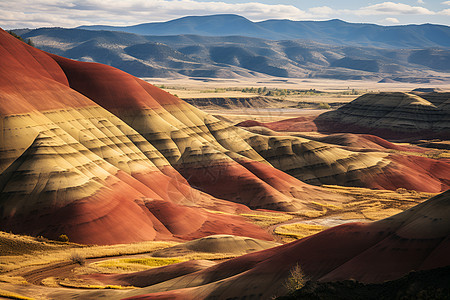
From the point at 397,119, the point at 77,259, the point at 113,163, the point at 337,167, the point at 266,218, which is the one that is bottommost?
the point at 397,119

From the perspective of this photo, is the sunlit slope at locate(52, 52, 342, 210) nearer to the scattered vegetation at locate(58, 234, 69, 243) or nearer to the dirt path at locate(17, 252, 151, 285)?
the scattered vegetation at locate(58, 234, 69, 243)

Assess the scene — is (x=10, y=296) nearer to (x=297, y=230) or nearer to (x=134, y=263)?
(x=134, y=263)

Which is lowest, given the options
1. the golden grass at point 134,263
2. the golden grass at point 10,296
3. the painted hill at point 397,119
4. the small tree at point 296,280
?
the painted hill at point 397,119

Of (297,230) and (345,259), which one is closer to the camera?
(345,259)

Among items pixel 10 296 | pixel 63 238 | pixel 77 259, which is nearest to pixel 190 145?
pixel 63 238

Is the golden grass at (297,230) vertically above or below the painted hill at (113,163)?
below

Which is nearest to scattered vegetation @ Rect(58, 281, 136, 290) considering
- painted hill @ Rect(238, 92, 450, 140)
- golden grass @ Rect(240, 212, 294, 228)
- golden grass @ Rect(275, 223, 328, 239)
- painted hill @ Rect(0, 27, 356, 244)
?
painted hill @ Rect(0, 27, 356, 244)

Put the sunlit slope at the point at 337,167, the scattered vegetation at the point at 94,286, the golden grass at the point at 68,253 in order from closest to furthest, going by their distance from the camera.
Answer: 1. the scattered vegetation at the point at 94,286
2. the golden grass at the point at 68,253
3. the sunlit slope at the point at 337,167

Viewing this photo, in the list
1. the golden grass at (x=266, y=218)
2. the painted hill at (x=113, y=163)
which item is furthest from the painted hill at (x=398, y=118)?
the golden grass at (x=266, y=218)

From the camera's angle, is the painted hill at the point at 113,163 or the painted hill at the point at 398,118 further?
the painted hill at the point at 398,118

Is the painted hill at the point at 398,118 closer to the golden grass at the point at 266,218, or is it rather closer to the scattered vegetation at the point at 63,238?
the golden grass at the point at 266,218
